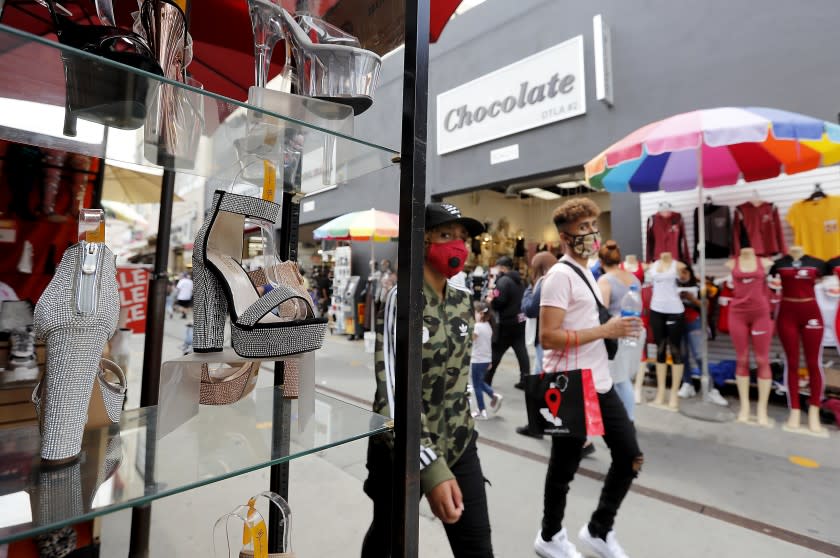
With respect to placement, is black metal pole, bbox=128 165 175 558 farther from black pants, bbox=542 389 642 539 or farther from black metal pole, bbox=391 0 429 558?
black pants, bbox=542 389 642 539

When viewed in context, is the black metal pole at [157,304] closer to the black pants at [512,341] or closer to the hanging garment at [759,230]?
the black pants at [512,341]

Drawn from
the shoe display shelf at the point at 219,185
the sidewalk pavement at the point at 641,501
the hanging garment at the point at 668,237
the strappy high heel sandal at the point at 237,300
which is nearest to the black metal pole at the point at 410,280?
the shoe display shelf at the point at 219,185

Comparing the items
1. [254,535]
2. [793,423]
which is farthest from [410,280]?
[793,423]

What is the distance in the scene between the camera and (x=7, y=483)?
504 millimetres

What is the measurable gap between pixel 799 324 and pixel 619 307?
7.02 ft

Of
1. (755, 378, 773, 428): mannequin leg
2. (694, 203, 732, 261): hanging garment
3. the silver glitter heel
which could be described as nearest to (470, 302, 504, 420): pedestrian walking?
(755, 378, 773, 428): mannequin leg

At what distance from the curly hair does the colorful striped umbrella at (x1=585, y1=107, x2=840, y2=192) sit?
178 centimetres

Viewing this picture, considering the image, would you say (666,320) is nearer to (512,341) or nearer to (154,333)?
(512,341)

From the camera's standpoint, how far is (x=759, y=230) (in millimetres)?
4516

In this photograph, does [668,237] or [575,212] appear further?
[668,237]

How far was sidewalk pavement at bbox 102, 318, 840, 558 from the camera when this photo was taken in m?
2.02

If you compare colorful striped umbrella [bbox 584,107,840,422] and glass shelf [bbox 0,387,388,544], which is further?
colorful striped umbrella [bbox 584,107,840,422]

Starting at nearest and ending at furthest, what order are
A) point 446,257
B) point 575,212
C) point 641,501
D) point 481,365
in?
point 446,257 < point 575,212 < point 641,501 < point 481,365

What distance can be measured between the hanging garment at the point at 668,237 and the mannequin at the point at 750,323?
81 centimetres
